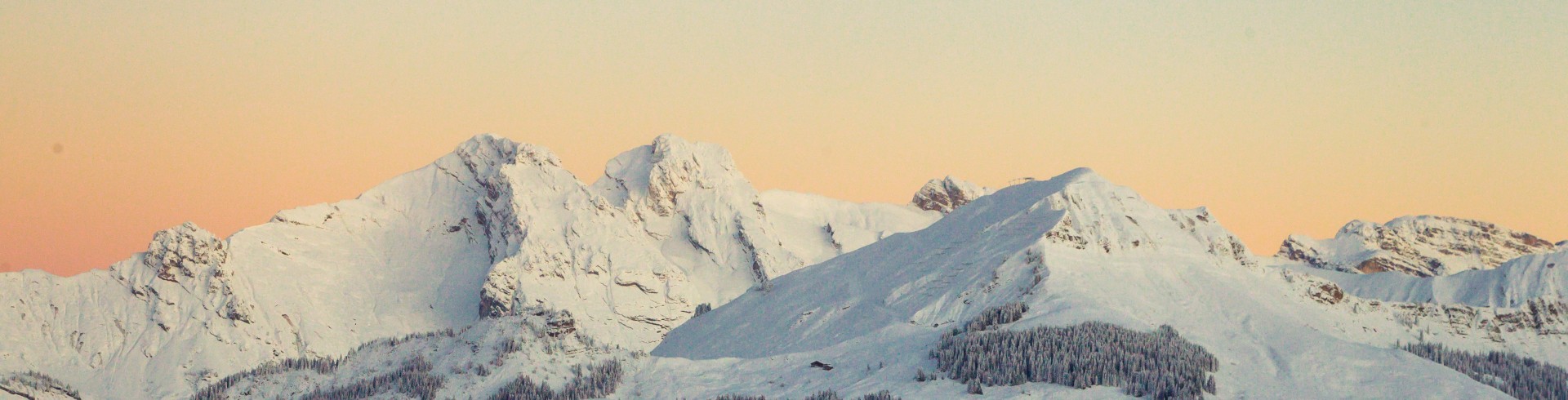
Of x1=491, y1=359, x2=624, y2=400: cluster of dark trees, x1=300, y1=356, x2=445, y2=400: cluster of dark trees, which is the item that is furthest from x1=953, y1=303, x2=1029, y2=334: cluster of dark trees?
x1=300, y1=356, x2=445, y2=400: cluster of dark trees

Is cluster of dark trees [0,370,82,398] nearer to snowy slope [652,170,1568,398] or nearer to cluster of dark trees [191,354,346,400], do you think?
cluster of dark trees [191,354,346,400]

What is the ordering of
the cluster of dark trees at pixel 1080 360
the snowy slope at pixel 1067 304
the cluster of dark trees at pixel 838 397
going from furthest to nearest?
the snowy slope at pixel 1067 304, the cluster of dark trees at pixel 1080 360, the cluster of dark trees at pixel 838 397

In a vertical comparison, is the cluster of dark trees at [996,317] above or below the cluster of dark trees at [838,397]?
above

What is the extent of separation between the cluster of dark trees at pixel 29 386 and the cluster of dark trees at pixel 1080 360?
106 meters

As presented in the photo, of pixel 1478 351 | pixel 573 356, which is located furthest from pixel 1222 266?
pixel 573 356

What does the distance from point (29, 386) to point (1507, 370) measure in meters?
155

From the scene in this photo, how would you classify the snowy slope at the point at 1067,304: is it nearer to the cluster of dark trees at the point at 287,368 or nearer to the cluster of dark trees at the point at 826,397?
the cluster of dark trees at the point at 826,397

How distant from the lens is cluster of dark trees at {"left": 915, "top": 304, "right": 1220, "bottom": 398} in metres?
98.5

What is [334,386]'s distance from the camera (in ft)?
349

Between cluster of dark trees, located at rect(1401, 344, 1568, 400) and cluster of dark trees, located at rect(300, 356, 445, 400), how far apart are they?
77480mm

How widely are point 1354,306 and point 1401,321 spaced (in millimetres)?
4843

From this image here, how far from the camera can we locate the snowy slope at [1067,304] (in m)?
110

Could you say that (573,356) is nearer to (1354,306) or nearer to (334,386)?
(334,386)

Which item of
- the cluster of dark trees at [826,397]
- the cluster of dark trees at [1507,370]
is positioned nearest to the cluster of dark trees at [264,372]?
the cluster of dark trees at [826,397]
